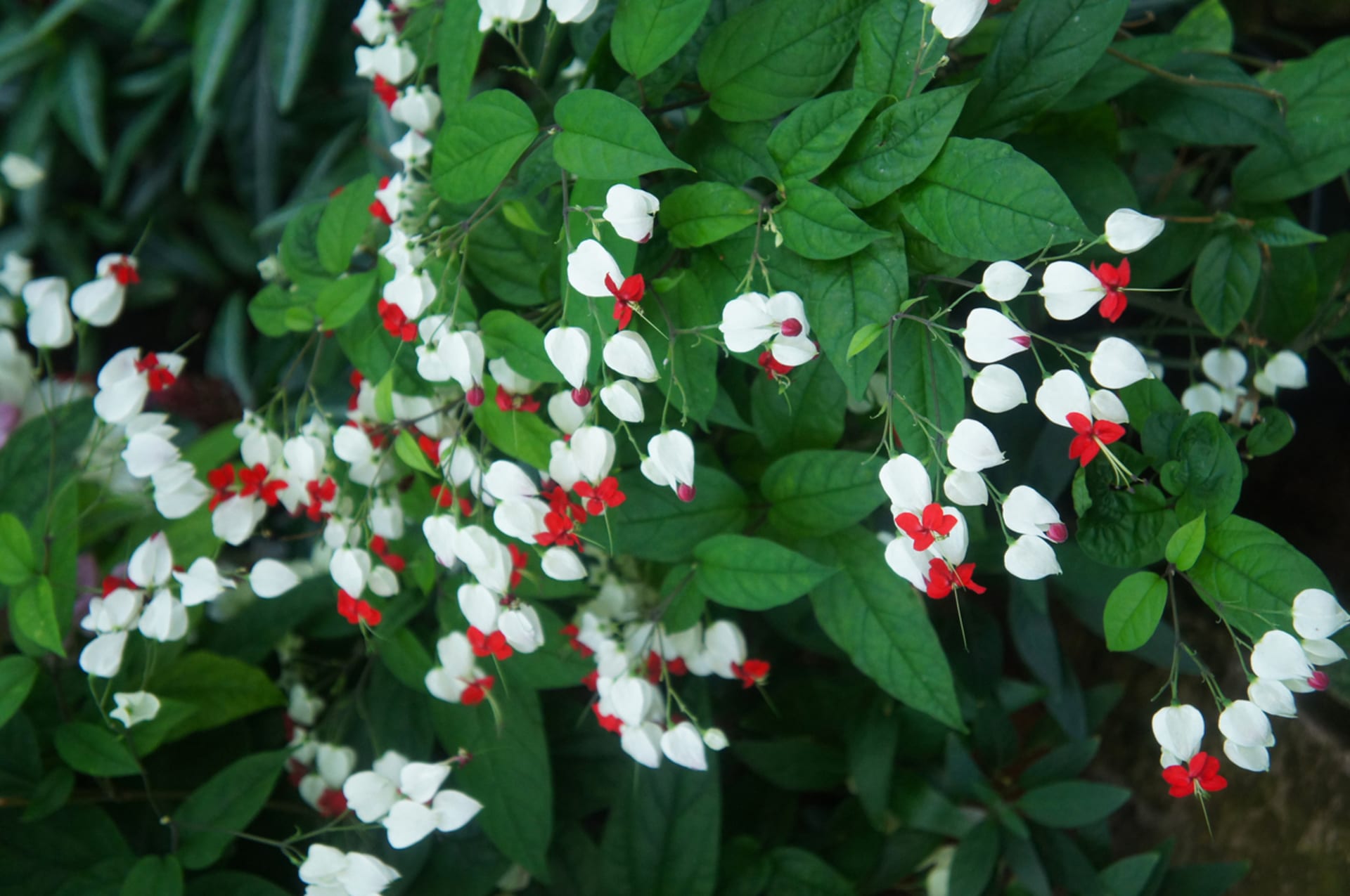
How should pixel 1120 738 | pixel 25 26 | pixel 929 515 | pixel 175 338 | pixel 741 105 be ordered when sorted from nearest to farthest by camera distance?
pixel 929 515 < pixel 741 105 < pixel 1120 738 < pixel 25 26 < pixel 175 338

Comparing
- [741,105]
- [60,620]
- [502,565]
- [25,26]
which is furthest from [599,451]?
[25,26]

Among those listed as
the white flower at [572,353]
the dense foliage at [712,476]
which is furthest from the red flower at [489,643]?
the white flower at [572,353]

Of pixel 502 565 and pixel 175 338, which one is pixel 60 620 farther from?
pixel 175 338

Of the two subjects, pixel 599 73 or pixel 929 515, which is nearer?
pixel 929 515

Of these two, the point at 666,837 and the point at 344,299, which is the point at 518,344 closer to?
the point at 344,299

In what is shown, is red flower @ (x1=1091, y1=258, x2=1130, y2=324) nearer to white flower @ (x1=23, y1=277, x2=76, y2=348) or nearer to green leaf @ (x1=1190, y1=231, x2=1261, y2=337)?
green leaf @ (x1=1190, y1=231, x2=1261, y2=337)

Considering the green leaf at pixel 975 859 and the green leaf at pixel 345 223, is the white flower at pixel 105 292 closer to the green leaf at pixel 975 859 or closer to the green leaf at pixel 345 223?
the green leaf at pixel 345 223

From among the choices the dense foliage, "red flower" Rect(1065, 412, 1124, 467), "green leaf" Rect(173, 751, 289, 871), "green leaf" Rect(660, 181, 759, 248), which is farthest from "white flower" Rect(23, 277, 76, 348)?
"red flower" Rect(1065, 412, 1124, 467)
